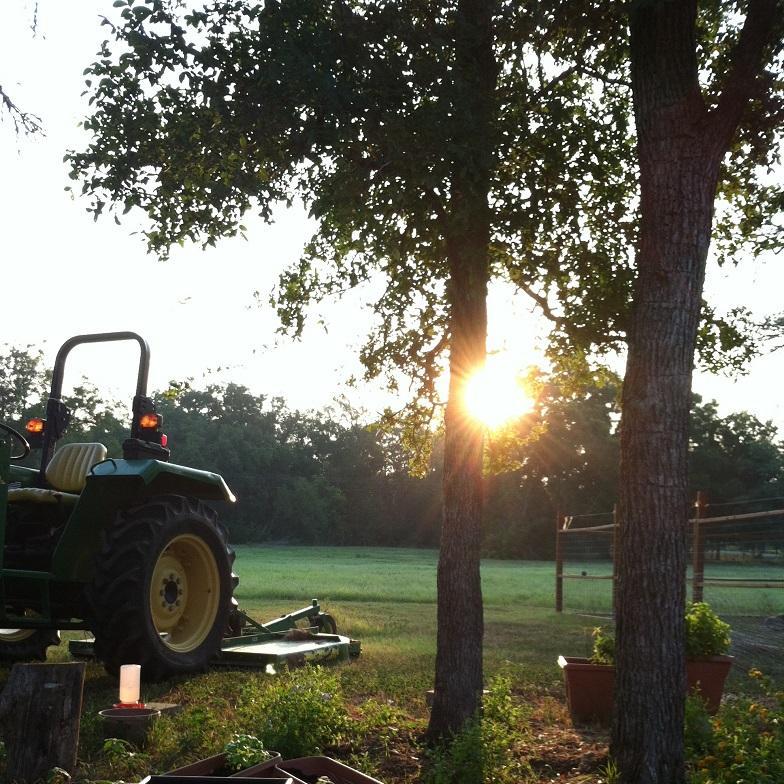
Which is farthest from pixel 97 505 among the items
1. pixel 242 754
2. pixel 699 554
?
pixel 699 554

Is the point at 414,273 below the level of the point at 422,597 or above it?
above

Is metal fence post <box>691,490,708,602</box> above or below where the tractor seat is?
below

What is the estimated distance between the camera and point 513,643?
11250mm

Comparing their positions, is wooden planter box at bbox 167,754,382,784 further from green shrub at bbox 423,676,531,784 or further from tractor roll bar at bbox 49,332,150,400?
tractor roll bar at bbox 49,332,150,400

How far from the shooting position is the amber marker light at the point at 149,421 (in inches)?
275

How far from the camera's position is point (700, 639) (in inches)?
255

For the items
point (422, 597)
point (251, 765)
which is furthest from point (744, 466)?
point (251, 765)

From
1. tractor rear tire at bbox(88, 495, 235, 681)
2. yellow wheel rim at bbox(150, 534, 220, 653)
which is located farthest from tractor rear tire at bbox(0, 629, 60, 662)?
yellow wheel rim at bbox(150, 534, 220, 653)

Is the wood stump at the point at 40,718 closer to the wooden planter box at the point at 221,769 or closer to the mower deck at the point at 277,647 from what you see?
the wooden planter box at the point at 221,769

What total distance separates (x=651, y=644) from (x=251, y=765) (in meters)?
A: 2.00

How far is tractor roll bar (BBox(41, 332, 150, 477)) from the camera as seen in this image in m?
7.15

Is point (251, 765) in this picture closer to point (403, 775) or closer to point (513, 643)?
point (403, 775)

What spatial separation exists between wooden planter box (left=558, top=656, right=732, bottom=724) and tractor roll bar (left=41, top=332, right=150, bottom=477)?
11.7 feet

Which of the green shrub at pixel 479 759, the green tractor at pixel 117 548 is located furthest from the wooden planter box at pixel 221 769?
the green tractor at pixel 117 548
